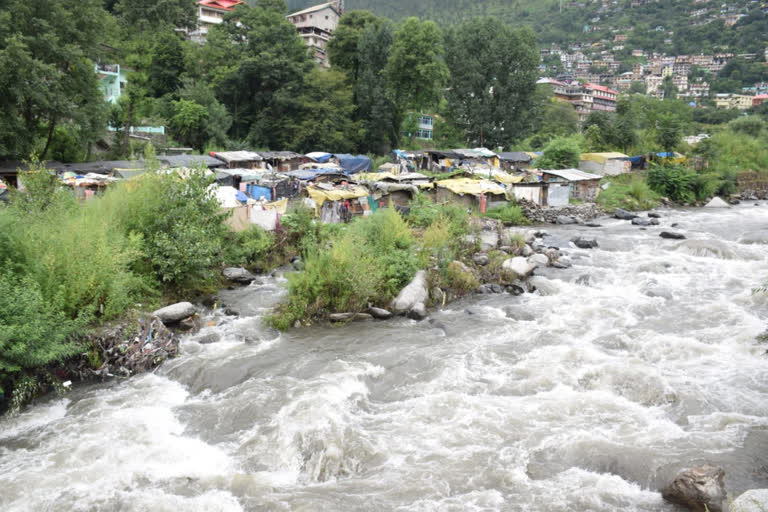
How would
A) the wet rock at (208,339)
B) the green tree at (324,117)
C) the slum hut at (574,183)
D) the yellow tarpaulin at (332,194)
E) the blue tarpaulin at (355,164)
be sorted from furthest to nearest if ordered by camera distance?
1. the green tree at (324,117)
2. the blue tarpaulin at (355,164)
3. the slum hut at (574,183)
4. the yellow tarpaulin at (332,194)
5. the wet rock at (208,339)

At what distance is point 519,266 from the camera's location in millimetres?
14867

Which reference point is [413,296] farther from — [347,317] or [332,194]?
[332,194]

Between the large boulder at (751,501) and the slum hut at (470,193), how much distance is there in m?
17.3

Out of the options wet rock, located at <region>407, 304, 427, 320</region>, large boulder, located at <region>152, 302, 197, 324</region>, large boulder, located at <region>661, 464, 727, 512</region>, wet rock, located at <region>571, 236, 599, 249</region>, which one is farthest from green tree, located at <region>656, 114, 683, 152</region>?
large boulder, located at <region>661, 464, 727, 512</region>

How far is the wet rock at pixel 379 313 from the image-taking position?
11922mm

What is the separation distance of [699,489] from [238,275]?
11.0 m

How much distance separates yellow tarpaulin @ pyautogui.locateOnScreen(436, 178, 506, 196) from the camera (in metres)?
22.8

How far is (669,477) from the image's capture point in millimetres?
6453

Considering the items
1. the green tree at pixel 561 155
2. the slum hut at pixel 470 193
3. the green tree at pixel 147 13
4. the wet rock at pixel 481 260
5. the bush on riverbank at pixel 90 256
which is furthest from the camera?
the green tree at pixel 147 13

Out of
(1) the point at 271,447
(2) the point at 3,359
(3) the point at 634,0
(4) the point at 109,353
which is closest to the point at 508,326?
(1) the point at 271,447

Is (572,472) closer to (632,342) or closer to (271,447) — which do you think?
(271,447)

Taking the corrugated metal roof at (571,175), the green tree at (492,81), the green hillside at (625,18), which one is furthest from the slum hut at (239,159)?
the green hillside at (625,18)

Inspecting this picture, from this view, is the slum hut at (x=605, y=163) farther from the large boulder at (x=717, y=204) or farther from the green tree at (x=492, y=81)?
the green tree at (x=492, y=81)

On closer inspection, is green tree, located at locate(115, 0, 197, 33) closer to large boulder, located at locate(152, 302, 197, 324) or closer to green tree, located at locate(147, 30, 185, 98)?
green tree, located at locate(147, 30, 185, 98)
